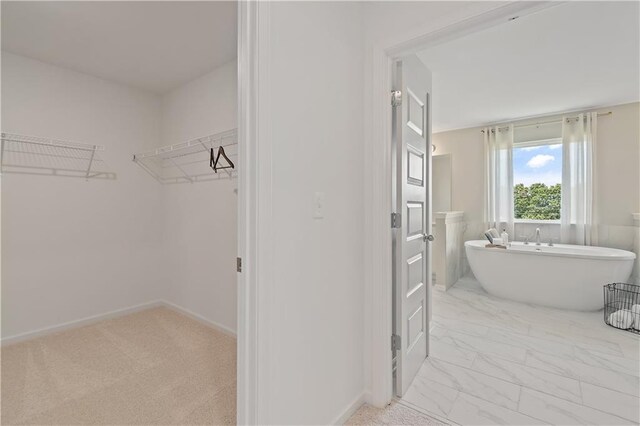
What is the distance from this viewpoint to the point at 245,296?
1176mm

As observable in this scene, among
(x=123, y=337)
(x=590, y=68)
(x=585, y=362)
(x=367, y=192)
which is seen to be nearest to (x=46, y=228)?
(x=123, y=337)

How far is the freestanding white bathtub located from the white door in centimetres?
195

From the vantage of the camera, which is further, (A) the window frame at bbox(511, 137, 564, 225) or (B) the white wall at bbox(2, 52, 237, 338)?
(A) the window frame at bbox(511, 137, 564, 225)

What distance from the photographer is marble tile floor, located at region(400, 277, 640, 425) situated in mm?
1678

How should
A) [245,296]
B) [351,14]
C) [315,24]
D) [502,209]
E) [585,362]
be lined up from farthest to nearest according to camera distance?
[502,209] < [585,362] < [351,14] < [315,24] < [245,296]

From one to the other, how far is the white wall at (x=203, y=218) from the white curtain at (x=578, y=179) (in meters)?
4.16

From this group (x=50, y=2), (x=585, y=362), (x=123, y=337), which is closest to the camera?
(x=50, y=2)

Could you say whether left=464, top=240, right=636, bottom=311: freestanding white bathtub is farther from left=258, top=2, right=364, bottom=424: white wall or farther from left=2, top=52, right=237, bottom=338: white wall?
left=2, top=52, right=237, bottom=338: white wall

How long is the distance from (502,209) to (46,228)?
17.7 ft

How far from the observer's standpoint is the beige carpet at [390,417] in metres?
1.59

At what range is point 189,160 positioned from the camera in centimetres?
311

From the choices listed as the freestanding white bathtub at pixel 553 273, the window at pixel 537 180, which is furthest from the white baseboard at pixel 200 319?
the window at pixel 537 180

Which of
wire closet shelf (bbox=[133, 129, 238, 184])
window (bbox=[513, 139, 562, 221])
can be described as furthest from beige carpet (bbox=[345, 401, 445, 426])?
window (bbox=[513, 139, 562, 221])

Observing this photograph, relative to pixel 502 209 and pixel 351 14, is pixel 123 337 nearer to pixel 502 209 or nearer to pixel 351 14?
pixel 351 14
